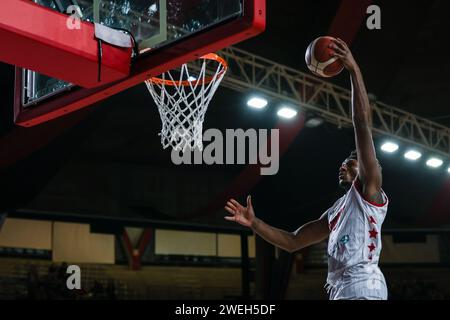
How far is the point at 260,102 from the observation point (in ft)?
33.6

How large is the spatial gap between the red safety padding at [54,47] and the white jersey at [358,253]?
6.81ft

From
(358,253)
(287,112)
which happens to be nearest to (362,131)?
(358,253)

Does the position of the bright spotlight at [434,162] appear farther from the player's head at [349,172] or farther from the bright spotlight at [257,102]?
the player's head at [349,172]

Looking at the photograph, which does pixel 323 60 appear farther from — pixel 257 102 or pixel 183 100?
pixel 257 102

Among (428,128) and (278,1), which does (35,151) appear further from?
(428,128)

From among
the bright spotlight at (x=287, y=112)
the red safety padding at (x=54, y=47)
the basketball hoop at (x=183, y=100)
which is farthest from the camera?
the bright spotlight at (x=287, y=112)

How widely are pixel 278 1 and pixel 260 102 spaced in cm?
247

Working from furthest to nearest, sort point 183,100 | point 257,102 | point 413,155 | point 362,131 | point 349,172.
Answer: point 413,155 → point 257,102 → point 183,100 → point 349,172 → point 362,131

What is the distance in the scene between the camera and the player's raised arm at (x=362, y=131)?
2973 mm

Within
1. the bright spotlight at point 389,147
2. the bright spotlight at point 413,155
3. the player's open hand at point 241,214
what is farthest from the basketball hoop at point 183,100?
the bright spotlight at point 413,155

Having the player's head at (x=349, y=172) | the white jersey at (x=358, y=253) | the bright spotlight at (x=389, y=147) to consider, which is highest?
the bright spotlight at (x=389, y=147)

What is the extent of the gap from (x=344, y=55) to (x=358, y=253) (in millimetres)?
897

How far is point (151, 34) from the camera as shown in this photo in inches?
180
